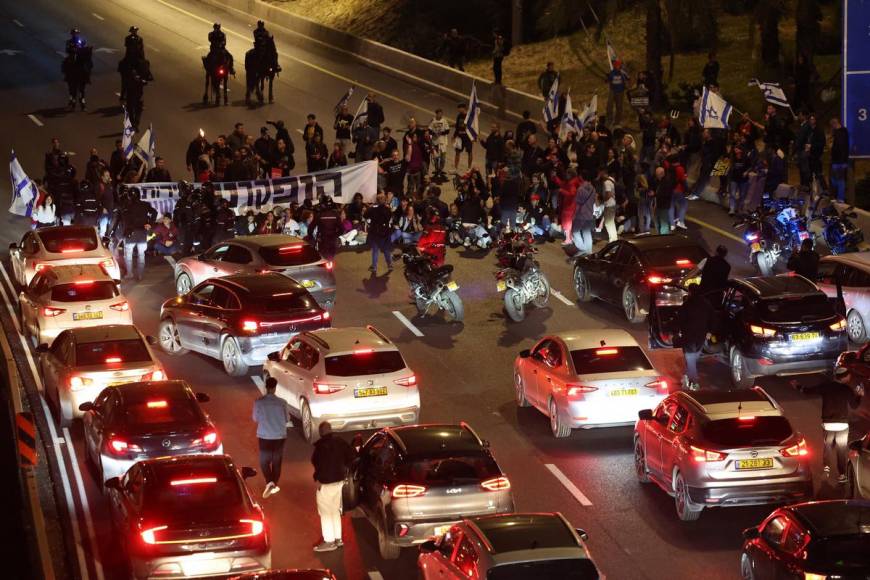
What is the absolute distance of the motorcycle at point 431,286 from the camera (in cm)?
2930

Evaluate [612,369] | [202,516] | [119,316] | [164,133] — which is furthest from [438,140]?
[202,516]

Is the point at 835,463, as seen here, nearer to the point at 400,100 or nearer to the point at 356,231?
the point at 356,231

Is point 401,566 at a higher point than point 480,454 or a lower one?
lower

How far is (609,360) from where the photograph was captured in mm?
23188

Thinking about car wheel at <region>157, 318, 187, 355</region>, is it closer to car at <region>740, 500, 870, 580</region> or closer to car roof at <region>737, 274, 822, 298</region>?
car roof at <region>737, 274, 822, 298</region>

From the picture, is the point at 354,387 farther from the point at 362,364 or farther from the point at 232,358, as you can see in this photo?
the point at 232,358

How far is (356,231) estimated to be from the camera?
35750 millimetres

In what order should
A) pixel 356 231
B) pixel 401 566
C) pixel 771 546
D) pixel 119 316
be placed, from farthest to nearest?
pixel 356 231, pixel 119 316, pixel 401 566, pixel 771 546

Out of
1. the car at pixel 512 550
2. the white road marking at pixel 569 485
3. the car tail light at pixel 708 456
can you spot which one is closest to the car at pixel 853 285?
the white road marking at pixel 569 485

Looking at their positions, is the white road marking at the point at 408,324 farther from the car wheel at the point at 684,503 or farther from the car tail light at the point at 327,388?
the car wheel at the point at 684,503

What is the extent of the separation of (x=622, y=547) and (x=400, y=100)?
31.6m

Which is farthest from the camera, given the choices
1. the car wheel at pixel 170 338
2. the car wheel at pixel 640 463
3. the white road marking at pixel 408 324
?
the white road marking at pixel 408 324

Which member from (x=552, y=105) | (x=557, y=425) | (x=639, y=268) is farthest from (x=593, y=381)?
(x=552, y=105)

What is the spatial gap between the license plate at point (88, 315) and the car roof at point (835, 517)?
594 inches
